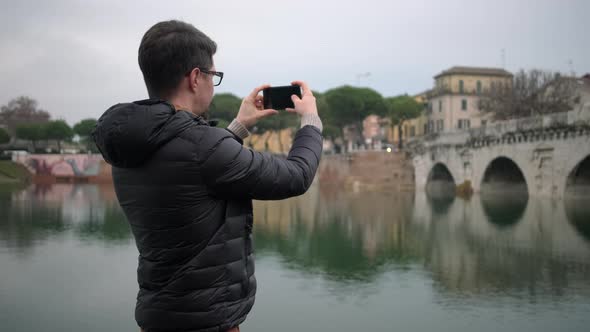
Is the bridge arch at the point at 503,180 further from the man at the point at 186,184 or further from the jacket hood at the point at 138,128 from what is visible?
the jacket hood at the point at 138,128

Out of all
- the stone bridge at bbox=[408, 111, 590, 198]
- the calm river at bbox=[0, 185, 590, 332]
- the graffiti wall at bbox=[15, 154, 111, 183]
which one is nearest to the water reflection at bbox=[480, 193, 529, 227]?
the calm river at bbox=[0, 185, 590, 332]

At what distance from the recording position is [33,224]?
21422 millimetres

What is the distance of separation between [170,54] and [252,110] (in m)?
0.61

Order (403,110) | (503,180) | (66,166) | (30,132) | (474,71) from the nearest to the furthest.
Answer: (503,180), (403,110), (474,71), (66,166), (30,132)

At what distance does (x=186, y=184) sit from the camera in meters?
2.44

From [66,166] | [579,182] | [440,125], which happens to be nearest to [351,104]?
[440,125]

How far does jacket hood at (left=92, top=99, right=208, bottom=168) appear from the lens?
236 cm

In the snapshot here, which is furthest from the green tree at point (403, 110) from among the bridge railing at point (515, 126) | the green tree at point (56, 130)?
the green tree at point (56, 130)

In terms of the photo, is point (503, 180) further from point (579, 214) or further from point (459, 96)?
point (459, 96)

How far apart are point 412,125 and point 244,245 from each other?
268 ft

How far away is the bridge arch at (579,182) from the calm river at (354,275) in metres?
11.1

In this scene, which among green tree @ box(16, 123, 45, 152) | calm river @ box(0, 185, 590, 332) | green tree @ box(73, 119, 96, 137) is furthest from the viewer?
green tree @ box(73, 119, 96, 137)

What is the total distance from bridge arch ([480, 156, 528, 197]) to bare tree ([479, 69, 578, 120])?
886 cm

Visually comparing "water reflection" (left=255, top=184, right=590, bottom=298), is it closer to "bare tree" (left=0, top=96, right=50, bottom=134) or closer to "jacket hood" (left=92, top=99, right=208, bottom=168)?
"jacket hood" (left=92, top=99, right=208, bottom=168)
